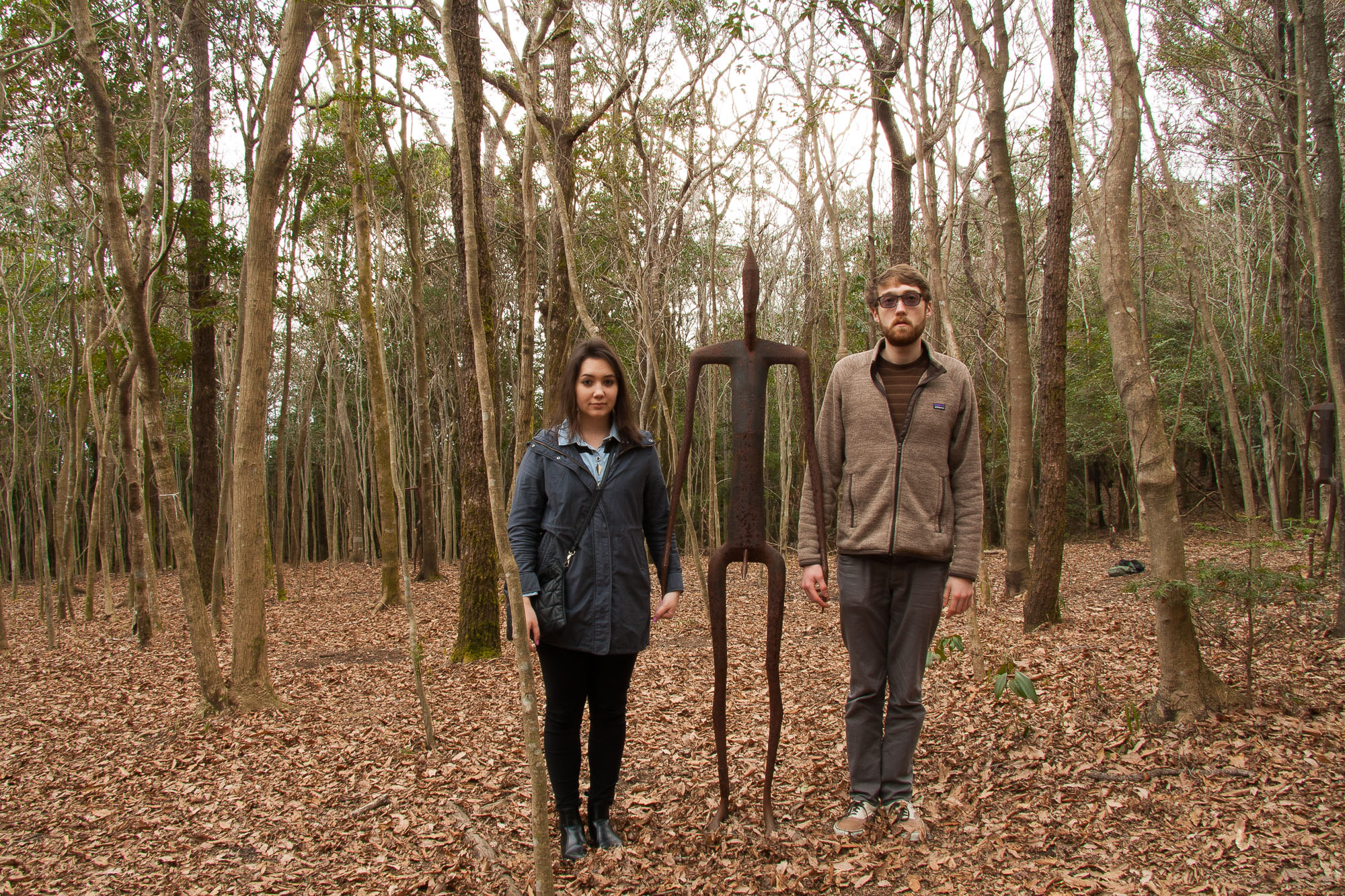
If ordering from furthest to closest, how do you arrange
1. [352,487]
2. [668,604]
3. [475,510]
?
[352,487] < [475,510] < [668,604]

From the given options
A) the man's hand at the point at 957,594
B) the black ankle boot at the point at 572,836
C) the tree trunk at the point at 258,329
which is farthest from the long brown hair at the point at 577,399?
the tree trunk at the point at 258,329

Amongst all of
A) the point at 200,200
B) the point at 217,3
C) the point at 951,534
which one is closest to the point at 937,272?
the point at 951,534

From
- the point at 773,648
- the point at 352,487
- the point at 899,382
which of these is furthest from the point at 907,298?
the point at 352,487

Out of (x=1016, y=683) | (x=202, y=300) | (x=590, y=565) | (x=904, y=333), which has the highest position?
(x=202, y=300)

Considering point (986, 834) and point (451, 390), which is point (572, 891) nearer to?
point (986, 834)

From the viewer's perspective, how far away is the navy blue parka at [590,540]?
238cm

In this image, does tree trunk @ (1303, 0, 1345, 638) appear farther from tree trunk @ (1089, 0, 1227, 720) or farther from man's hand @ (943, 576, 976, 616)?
man's hand @ (943, 576, 976, 616)

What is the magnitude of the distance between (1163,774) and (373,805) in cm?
326

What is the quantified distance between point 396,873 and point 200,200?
27.5 feet

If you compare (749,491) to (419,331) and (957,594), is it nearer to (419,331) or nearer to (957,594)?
(957,594)

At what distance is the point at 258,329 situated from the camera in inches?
175

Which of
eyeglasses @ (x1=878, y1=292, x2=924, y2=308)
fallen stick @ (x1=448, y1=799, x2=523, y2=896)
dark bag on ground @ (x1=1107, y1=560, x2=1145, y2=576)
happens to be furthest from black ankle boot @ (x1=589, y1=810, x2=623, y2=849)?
dark bag on ground @ (x1=1107, y1=560, x2=1145, y2=576)

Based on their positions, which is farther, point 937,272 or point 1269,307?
point 1269,307

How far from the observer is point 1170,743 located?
297cm
